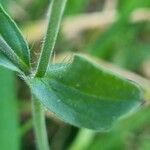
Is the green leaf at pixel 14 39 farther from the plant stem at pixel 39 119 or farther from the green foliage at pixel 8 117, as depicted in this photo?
the green foliage at pixel 8 117

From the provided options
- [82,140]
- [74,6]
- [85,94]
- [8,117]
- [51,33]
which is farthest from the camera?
[74,6]

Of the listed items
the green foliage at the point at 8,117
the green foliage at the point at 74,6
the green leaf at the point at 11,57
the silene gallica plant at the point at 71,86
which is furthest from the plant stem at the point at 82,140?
the green leaf at the point at 11,57

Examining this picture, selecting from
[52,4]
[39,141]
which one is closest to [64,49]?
[39,141]

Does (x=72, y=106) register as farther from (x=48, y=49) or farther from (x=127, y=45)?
(x=127, y=45)

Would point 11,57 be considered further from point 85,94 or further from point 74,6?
point 74,6

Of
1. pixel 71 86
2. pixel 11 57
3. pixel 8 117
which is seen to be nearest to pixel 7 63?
pixel 11 57

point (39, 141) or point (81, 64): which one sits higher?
point (81, 64)

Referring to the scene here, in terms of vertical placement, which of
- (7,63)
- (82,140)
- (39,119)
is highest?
(7,63)
